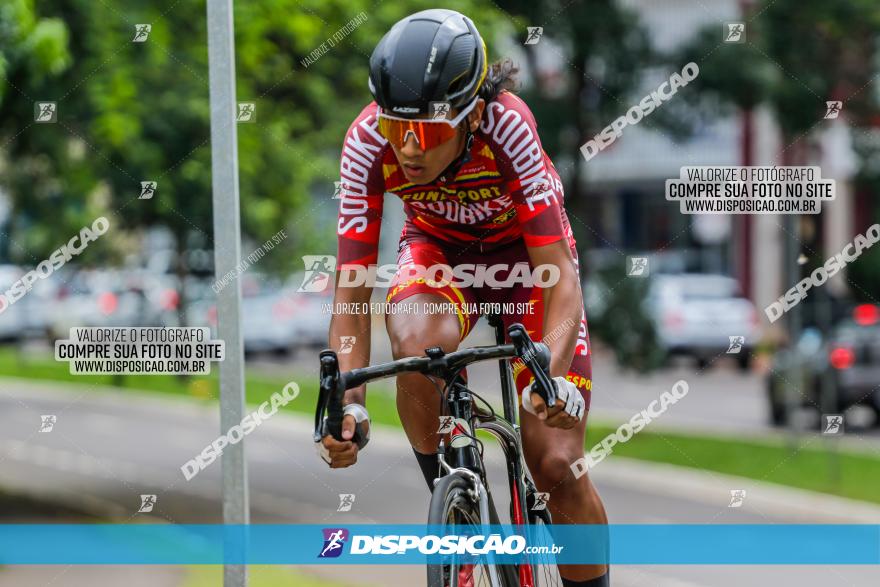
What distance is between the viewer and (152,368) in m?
5.26

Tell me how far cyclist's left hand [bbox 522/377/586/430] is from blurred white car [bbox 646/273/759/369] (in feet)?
76.7

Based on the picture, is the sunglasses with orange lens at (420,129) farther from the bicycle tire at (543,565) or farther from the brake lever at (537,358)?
the bicycle tire at (543,565)

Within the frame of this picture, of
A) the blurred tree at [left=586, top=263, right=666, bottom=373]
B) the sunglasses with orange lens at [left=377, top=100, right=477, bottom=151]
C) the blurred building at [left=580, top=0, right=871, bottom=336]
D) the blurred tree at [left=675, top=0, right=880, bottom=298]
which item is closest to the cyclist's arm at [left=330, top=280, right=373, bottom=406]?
the sunglasses with orange lens at [left=377, top=100, right=477, bottom=151]

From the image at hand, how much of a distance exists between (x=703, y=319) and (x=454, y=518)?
81.1 ft

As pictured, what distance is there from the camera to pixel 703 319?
2744 centimetres

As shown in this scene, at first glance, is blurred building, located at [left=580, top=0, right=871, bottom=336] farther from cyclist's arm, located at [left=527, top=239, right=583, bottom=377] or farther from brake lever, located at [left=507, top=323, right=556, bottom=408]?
brake lever, located at [left=507, top=323, right=556, bottom=408]

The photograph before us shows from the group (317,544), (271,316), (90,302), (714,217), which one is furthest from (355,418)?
(90,302)

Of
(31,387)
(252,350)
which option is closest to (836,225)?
(252,350)

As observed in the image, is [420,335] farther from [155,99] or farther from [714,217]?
[714,217]

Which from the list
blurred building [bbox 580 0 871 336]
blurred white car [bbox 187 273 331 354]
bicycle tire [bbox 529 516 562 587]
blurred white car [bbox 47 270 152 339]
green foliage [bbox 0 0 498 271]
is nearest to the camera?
bicycle tire [bbox 529 516 562 587]

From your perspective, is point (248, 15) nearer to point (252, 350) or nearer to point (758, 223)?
point (252, 350)

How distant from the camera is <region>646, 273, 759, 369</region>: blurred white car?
1069 inches

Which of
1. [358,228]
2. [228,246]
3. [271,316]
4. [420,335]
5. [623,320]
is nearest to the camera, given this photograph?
[420,335]

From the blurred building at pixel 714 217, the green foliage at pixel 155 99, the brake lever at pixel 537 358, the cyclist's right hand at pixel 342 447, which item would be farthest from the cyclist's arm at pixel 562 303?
the blurred building at pixel 714 217
